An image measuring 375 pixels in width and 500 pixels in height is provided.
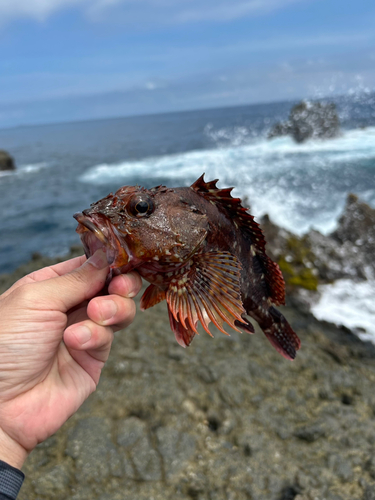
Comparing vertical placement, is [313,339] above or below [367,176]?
above

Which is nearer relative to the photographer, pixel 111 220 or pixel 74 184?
pixel 111 220

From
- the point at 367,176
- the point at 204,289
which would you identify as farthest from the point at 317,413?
the point at 367,176

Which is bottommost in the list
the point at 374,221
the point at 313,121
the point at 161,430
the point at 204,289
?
the point at 313,121

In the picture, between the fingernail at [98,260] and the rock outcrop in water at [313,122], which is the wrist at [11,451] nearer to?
the fingernail at [98,260]

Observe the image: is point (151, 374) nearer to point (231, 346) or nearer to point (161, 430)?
point (161, 430)

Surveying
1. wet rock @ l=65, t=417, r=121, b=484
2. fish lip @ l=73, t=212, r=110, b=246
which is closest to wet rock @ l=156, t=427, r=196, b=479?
wet rock @ l=65, t=417, r=121, b=484

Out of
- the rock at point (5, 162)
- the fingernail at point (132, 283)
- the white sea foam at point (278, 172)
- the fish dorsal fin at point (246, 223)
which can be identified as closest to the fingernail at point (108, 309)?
the fingernail at point (132, 283)
